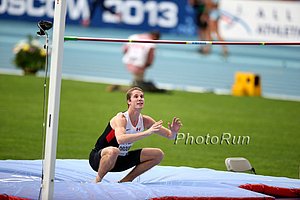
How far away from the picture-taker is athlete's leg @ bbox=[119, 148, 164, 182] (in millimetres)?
6801

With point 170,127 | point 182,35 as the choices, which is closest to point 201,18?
point 182,35

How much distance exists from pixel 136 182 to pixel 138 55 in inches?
326

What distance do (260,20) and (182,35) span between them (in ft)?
5.44

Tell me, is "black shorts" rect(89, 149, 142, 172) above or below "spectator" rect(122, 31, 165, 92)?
above

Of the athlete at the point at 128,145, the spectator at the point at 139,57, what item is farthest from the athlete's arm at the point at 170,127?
the spectator at the point at 139,57

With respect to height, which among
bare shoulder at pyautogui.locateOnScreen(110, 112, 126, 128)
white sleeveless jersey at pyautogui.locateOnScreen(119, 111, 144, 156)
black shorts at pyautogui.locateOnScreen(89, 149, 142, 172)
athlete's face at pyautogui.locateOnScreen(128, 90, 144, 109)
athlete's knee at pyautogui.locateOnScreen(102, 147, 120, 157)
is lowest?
black shorts at pyautogui.locateOnScreen(89, 149, 142, 172)

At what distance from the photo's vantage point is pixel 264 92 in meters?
Answer: 16.6

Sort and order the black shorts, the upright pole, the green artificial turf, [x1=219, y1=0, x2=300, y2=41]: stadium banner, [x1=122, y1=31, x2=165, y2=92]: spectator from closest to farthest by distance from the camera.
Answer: the upright pole
the black shorts
the green artificial turf
[x1=122, y1=31, x2=165, y2=92]: spectator
[x1=219, y1=0, x2=300, y2=41]: stadium banner

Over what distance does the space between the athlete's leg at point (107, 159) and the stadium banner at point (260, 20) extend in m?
10.5

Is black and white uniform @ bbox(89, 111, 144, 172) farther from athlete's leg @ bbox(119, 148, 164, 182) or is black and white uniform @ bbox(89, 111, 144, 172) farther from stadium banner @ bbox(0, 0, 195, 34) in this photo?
stadium banner @ bbox(0, 0, 195, 34)

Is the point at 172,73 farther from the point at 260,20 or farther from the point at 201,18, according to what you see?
the point at 260,20

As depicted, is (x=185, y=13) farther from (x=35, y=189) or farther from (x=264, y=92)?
(x=35, y=189)

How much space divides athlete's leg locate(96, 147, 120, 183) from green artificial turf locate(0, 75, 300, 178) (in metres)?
0.74

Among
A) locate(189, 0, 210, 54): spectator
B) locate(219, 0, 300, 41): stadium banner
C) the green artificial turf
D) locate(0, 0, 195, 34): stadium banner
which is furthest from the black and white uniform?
locate(0, 0, 195, 34): stadium banner
